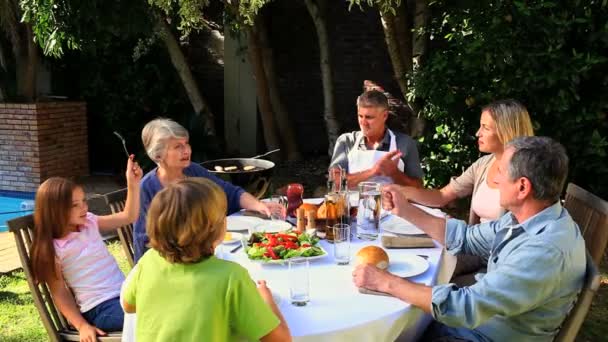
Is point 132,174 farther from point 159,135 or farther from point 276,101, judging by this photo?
point 276,101

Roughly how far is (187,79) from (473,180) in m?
4.68

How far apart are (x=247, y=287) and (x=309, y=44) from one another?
21.9 ft

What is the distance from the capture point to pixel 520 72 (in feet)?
15.6

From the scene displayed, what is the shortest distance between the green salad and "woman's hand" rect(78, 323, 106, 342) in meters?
0.73

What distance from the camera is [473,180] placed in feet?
11.5

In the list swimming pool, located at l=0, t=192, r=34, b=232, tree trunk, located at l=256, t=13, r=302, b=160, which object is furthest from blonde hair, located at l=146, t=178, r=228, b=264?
swimming pool, located at l=0, t=192, r=34, b=232

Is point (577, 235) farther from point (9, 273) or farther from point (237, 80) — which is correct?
point (237, 80)

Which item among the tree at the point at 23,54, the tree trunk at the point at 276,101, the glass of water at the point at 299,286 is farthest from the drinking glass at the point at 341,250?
the tree at the point at 23,54

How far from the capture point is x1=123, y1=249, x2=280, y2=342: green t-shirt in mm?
1613

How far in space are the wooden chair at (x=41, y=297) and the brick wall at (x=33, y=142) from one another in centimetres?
550

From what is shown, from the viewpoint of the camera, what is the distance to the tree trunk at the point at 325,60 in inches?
264

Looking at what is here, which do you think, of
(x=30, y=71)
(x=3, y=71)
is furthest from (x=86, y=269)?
(x=3, y=71)

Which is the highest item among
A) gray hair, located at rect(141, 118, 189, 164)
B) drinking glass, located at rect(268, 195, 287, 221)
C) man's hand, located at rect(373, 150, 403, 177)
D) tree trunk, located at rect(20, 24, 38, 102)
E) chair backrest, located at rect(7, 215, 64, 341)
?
tree trunk, located at rect(20, 24, 38, 102)

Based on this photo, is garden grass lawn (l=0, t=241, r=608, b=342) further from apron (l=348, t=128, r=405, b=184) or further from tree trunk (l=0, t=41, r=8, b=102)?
tree trunk (l=0, t=41, r=8, b=102)
